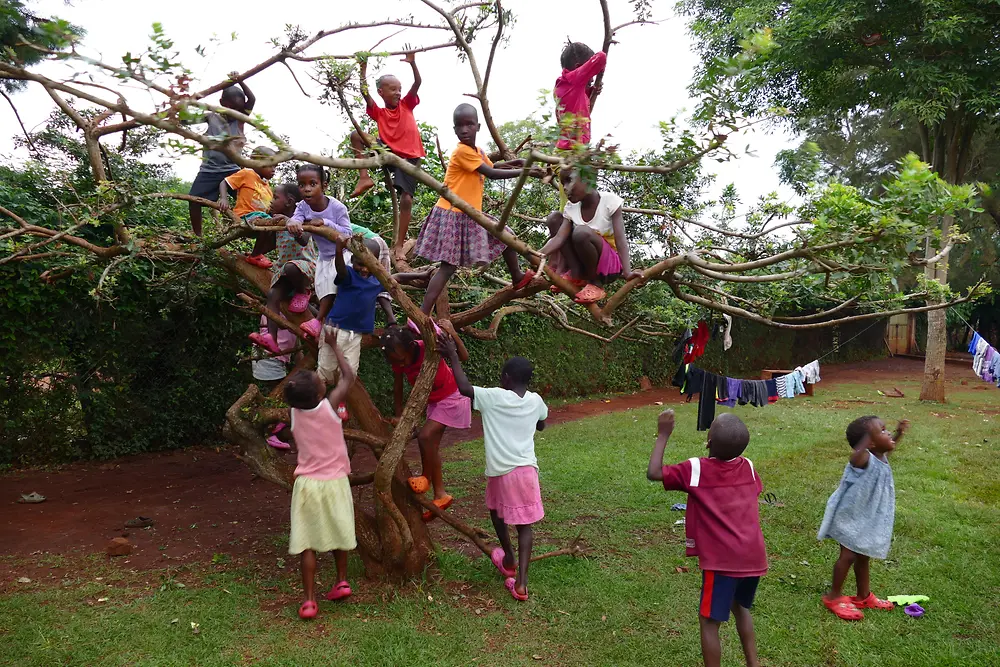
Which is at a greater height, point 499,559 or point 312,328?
point 312,328

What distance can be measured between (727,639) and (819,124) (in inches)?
755

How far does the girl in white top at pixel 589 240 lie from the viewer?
421 cm

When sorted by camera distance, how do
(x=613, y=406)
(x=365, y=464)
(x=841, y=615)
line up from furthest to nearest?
(x=613, y=406) → (x=365, y=464) → (x=841, y=615)

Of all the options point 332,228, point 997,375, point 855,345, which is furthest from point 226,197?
point 855,345

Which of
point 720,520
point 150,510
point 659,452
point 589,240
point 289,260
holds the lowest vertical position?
point 150,510

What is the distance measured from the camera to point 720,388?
25.4ft

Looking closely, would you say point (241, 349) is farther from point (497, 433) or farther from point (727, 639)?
point (727, 639)

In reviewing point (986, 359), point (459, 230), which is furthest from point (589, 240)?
point (986, 359)

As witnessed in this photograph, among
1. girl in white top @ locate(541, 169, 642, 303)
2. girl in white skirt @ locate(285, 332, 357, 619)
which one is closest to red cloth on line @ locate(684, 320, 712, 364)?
girl in white top @ locate(541, 169, 642, 303)

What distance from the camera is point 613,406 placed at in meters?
14.1

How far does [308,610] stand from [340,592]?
25 centimetres

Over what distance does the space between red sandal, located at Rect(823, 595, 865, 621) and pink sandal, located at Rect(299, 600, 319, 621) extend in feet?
10.5

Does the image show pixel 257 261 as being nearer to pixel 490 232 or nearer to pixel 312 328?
pixel 312 328

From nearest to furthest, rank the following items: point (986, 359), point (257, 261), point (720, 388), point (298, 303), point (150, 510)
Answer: point (298, 303) → point (257, 261) → point (150, 510) → point (720, 388) → point (986, 359)
